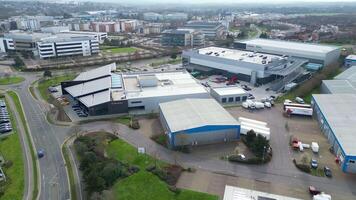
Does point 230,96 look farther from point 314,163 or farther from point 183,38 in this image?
point 183,38

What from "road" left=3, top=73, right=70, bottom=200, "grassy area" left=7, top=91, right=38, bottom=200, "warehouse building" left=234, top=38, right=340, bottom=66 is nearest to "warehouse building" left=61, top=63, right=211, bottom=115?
"road" left=3, top=73, right=70, bottom=200

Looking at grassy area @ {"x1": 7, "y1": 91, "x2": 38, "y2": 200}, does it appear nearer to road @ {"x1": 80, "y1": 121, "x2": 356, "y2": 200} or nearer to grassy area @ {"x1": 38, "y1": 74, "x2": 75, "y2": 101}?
grassy area @ {"x1": 38, "y1": 74, "x2": 75, "y2": 101}

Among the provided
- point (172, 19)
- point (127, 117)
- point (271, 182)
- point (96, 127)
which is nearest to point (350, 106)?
point (271, 182)

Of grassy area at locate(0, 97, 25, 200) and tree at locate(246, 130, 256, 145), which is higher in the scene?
tree at locate(246, 130, 256, 145)

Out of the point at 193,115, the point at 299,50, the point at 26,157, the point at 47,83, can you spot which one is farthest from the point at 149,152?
the point at 299,50

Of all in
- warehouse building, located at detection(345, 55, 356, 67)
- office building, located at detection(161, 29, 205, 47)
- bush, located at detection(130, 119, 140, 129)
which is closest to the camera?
bush, located at detection(130, 119, 140, 129)

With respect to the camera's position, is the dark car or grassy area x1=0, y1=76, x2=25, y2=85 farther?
grassy area x1=0, y1=76, x2=25, y2=85
